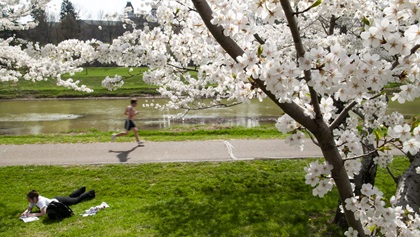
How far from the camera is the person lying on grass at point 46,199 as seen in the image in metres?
6.97

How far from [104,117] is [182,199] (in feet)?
49.4

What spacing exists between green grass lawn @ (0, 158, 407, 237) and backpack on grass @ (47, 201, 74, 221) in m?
0.14

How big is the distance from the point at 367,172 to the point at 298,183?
229 centimetres

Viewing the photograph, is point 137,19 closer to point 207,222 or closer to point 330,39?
point 330,39

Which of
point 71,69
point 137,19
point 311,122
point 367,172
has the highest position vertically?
point 137,19

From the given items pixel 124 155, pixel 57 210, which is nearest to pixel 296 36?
pixel 57 210

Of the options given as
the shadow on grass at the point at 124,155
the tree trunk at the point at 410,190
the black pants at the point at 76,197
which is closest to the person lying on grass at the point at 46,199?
the black pants at the point at 76,197

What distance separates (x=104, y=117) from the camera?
21.4 m

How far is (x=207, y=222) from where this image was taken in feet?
21.6

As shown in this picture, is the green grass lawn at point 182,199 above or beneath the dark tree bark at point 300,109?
beneath

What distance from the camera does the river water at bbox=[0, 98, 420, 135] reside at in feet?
60.6

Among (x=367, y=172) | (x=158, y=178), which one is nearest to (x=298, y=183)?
(x=367, y=172)

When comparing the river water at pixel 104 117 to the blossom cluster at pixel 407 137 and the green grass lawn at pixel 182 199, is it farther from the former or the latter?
the blossom cluster at pixel 407 137

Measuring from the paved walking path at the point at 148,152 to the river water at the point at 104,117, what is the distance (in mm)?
5019
